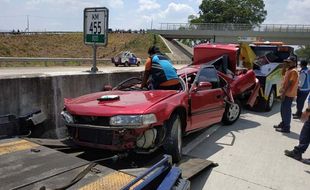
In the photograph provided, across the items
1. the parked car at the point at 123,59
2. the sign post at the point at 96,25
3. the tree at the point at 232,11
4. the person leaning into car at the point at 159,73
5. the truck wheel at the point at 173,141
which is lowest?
the parked car at the point at 123,59

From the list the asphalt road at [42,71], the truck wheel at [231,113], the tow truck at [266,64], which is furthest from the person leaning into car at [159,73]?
the tow truck at [266,64]

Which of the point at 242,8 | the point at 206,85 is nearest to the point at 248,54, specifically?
the point at 206,85

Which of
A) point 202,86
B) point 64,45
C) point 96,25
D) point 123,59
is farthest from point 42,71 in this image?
point 64,45

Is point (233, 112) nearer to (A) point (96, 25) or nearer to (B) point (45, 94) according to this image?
(A) point (96, 25)

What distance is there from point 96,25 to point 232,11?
9123cm

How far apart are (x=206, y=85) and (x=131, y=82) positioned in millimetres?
1601

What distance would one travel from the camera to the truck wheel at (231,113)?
31.7ft

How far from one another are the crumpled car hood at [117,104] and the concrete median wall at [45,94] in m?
0.77

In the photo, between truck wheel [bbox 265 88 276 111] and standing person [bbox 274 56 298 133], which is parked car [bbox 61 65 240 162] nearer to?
standing person [bbox 274 56 298 133]

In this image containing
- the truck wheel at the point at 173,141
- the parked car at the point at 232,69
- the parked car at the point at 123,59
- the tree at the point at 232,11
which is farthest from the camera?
the tree at the point at 232,11

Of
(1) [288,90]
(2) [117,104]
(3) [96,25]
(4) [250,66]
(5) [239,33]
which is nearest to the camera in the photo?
(2) [117,104]

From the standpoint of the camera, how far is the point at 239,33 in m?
58.8

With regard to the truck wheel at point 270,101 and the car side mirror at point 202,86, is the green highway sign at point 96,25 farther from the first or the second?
the truck wheel at point 270,101

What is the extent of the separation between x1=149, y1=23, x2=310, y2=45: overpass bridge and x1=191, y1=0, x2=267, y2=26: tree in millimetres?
29301
